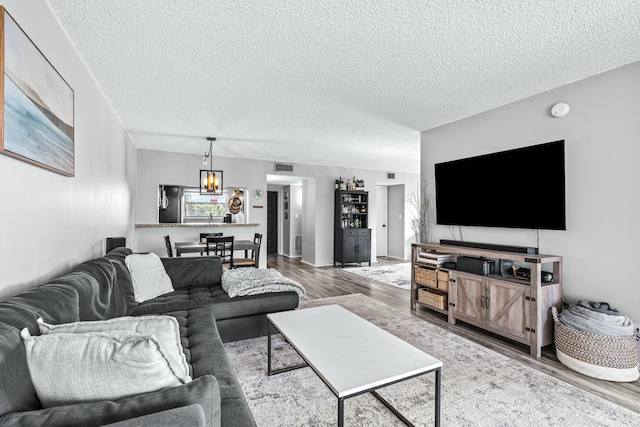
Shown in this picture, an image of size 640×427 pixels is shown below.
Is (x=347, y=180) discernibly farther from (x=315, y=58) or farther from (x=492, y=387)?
(x=492, y=387)

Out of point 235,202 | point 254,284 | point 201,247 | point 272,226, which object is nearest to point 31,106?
point 254,284

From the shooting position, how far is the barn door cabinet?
2.66m

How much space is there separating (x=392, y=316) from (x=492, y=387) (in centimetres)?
153

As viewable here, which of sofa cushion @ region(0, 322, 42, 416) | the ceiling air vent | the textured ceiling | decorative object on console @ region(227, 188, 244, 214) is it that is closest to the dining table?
decorative object on console @ region(227, 188, 244, 214)

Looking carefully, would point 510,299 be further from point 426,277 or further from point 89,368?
point 89,368

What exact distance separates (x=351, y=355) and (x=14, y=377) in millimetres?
1359

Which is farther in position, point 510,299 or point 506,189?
point 506,189

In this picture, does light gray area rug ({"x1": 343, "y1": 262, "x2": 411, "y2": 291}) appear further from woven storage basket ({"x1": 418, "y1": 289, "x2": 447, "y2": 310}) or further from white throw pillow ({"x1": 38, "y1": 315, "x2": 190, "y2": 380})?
white throw pillow ({"x1": 38, "y1": 315, "x2": 190, "y2": 380})

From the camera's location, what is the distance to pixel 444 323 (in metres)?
3.41

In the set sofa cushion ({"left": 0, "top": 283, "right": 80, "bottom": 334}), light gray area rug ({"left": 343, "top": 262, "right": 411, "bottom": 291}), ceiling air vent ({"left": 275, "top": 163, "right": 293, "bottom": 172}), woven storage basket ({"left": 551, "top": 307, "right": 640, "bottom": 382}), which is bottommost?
light gray area rug ({"left": 343, "top": 262, "right": 411, "bottom": 291})

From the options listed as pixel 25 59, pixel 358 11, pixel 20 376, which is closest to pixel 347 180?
pixel 358 11

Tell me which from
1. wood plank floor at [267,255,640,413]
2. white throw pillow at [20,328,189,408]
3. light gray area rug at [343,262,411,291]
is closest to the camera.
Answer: white throw pillow at [20,328,189,408]

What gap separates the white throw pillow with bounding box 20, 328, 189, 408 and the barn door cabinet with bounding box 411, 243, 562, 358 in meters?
2.97

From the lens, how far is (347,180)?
742cm
